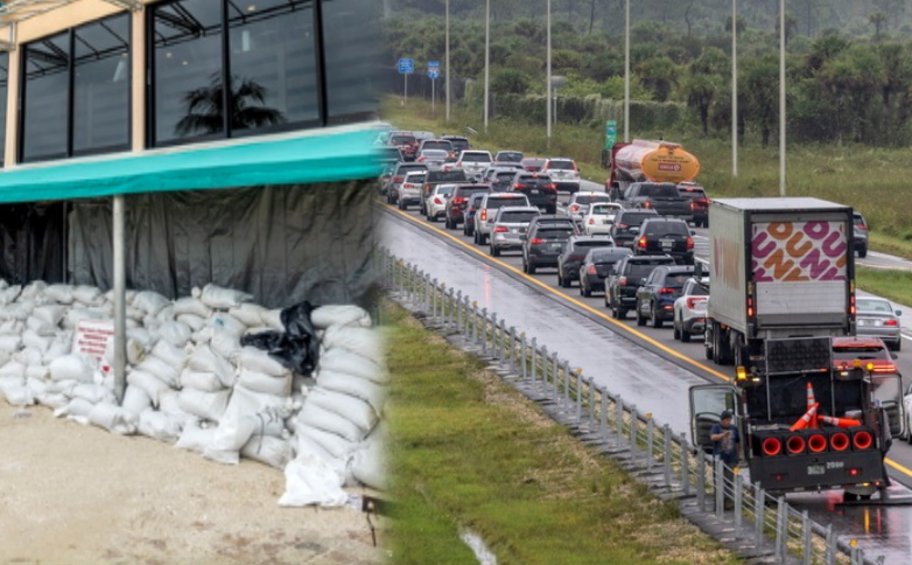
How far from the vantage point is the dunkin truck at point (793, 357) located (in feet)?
68.6

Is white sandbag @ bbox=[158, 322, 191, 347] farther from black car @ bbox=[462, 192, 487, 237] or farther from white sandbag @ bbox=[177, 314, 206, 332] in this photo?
black car @ bbox=[462, 192, 487, 237]

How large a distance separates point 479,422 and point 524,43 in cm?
5575

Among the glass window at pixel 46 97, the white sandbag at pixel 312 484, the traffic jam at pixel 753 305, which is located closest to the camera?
the white sandbag at pixel 312 484

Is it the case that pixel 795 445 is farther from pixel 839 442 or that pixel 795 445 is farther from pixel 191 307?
pixel 191 307

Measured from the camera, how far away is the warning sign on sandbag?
22875 mm

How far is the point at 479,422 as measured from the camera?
22.3 metres

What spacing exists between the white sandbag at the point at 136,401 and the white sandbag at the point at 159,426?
1.19 ft

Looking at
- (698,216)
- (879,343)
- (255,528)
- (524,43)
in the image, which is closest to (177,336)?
(255,528)

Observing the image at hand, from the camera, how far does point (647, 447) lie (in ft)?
73.6

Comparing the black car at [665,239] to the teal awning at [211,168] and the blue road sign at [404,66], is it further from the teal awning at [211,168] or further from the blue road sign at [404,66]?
the blue road sign at [404,66]

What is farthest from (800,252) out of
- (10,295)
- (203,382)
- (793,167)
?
(793,167)

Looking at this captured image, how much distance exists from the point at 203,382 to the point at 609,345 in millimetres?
20264

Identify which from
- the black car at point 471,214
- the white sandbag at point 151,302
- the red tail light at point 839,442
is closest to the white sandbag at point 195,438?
the white sandbag at point 151,302

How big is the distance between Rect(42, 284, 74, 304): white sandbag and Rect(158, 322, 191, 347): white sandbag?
4938mm
